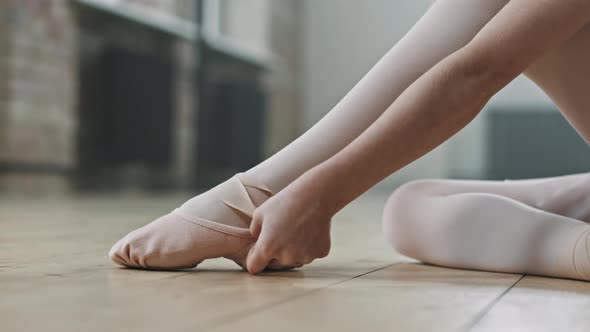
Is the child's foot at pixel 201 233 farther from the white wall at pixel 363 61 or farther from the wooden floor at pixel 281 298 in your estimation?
the white wall at pixel 363 61

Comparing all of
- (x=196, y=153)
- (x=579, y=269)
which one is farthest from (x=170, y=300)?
(x=196, y=153)

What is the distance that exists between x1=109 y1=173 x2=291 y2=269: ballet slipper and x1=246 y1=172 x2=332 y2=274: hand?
0.05 metres


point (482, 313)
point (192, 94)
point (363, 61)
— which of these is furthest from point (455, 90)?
point (363, 61)

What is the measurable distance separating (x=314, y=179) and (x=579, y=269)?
0.34 meters

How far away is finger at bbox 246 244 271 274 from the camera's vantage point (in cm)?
98

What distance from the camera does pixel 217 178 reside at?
611 cm

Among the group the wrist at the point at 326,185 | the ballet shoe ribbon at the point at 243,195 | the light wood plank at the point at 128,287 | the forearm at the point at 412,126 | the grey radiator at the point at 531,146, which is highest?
the forearm at the point at 412,126

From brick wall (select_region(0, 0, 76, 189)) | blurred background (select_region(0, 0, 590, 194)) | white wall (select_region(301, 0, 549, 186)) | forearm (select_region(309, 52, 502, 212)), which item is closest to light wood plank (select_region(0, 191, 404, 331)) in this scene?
forearm (select_region(309, 52, 502, 212))

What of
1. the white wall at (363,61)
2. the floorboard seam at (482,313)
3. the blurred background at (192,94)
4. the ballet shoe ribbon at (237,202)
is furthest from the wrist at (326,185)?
the white wall at (363,61)

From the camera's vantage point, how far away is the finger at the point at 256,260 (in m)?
0.98

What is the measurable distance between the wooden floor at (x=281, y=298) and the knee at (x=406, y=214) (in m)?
0.03

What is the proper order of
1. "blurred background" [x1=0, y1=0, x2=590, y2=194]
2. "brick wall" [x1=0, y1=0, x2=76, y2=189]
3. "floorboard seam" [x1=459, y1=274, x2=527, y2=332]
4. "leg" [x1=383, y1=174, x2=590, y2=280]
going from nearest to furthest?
"floorboard seam" [x1=459, y1=274, x2=527, y2=332], "leg" [x1=383, y1=174, x2=590, y2=280], "brick wall" [x1=0, y1=0, x2=76, y2=189], "blurred background" [x1=0, y1=0, x2=590, y2=194]

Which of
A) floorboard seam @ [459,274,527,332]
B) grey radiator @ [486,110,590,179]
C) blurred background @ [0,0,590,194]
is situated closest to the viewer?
floorboard seam @ [459,274,527,332]

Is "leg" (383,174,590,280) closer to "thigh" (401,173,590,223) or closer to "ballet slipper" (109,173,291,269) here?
"thigh" (401,173,590,223)
